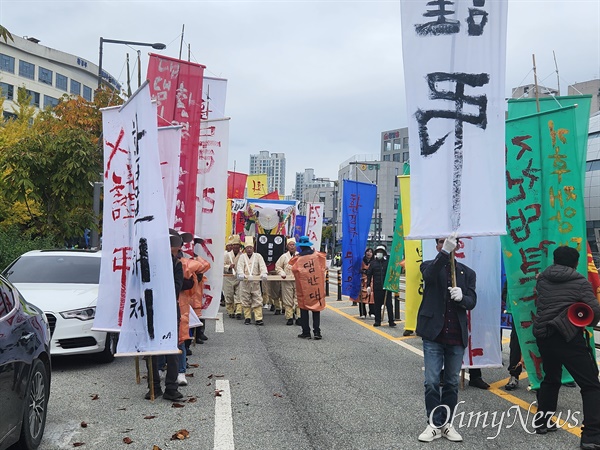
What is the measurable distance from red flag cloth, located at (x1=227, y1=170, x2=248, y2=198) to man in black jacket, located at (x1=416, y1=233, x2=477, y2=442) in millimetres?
17387

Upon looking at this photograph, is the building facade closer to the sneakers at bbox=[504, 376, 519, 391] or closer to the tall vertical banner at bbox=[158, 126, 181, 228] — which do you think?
→ the tall vertical banner at bbox=[158, 126, 181, 228]

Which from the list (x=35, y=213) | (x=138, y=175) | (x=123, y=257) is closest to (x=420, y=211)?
(x=138, y=175)

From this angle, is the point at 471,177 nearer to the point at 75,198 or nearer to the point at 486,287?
the point at 486,287

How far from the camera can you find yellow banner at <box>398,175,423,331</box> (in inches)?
386

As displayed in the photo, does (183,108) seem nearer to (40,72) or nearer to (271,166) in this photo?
(40,72)

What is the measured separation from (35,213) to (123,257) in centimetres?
1173

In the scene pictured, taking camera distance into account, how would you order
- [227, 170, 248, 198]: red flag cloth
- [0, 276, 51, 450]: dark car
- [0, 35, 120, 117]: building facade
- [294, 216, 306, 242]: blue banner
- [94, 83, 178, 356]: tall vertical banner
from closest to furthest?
[0, 276, 51, 450]: dark car
[94, 83, 178, 356]: tall vertical banner
[227, 170, 248, 198]: red flag cloth
[294, 216, 306, 242]: blue banner
[0, 35, 120, 117]: building facade

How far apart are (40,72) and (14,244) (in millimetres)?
52858

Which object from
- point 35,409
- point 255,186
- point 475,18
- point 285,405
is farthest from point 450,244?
point 255,186

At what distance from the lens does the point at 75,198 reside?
1509cm

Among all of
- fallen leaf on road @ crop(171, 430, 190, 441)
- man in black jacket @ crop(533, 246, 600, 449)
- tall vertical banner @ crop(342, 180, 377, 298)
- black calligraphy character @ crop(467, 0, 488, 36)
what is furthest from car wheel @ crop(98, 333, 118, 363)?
tall vertical banner @ crop(342, 180, 377, 298)

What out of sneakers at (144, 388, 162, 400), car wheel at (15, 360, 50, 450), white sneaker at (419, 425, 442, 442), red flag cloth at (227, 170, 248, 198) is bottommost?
sneakers at (144, 388, 162, 400)

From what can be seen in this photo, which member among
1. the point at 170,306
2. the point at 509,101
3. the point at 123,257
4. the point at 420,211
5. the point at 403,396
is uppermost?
the point at 509,101

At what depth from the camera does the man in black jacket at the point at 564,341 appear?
5238 millimetres
